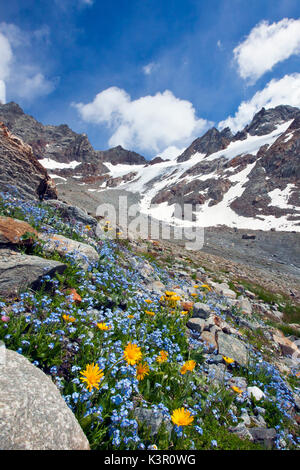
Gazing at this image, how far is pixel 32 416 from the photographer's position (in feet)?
5.95

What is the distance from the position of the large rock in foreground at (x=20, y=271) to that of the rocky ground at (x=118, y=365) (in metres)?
0.02

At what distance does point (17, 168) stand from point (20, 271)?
681 cm

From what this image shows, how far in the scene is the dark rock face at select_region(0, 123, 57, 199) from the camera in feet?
27.5

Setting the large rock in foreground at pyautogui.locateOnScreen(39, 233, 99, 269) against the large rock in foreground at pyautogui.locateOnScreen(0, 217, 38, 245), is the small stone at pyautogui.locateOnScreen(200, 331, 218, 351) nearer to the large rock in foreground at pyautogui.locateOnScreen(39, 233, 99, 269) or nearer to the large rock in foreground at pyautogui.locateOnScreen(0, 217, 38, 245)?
the large rock in foreground at pyautogui.locateOnScreen(39, 233, 99, 269)

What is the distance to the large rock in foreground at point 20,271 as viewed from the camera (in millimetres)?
3533

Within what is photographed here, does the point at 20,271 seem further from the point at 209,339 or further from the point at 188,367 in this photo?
the point at 209,339

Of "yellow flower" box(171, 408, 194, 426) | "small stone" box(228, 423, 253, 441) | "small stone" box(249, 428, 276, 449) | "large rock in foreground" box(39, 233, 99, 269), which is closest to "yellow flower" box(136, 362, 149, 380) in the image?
"yellow flower" box(171, 408, 194, 426)

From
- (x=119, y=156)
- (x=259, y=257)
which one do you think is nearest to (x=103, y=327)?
(x=259, y=257)

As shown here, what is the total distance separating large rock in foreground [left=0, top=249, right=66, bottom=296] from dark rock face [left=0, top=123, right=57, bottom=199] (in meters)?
5.17

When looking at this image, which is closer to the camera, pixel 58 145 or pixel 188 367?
pixel 188 367

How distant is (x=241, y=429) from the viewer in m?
2.86

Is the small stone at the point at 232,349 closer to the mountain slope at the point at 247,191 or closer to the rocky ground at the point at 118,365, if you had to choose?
the rocky ground at the point at 118,365

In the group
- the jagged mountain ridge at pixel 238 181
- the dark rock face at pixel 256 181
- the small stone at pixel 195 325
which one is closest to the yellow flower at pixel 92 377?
the small stone at pixel 195 325
